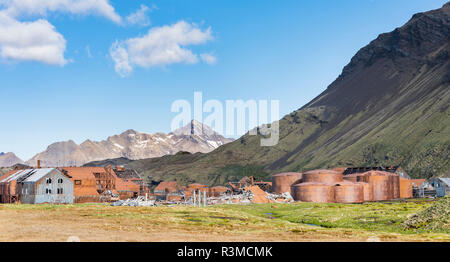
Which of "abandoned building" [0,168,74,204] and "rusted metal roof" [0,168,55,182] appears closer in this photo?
"abandoned building" [0,168,74,204]

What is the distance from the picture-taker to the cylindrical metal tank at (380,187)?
5492 inches

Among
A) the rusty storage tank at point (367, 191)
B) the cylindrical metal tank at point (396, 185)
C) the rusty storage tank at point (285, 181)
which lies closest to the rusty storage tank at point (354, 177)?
the rusty storage tank at point (367, 191)

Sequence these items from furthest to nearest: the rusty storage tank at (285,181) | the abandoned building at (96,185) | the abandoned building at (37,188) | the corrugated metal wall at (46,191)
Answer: the rusty storage tank at (285,181), the abandoned building at (96,185), the abandoned building at (37,188), the corrugated metal wall at (46,191)

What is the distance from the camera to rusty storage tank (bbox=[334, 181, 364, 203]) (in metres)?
127

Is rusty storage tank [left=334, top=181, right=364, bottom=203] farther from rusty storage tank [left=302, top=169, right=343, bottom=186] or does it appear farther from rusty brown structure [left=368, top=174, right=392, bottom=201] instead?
rusty brown structure [left=368, top=174, right=392, bottom=201]

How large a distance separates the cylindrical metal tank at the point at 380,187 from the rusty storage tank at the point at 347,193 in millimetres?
11364

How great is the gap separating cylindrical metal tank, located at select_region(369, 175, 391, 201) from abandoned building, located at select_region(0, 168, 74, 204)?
87.3m

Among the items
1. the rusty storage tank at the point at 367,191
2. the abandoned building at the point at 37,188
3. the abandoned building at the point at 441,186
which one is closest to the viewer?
the abandoned building at the point at 37,188

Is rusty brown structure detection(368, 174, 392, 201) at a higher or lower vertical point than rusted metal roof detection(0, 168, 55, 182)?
A: lower

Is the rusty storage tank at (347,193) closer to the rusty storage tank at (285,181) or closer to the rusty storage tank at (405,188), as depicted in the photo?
the rusty storage tank at (285,181)

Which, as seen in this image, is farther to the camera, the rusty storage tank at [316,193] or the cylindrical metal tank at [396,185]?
the cylindrical metal tank at [396,185]

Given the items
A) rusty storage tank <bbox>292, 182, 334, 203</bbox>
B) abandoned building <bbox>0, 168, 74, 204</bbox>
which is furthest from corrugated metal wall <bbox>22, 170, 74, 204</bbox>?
rusty storage tank <bbox>292, 182, 334, 203</bbox>
